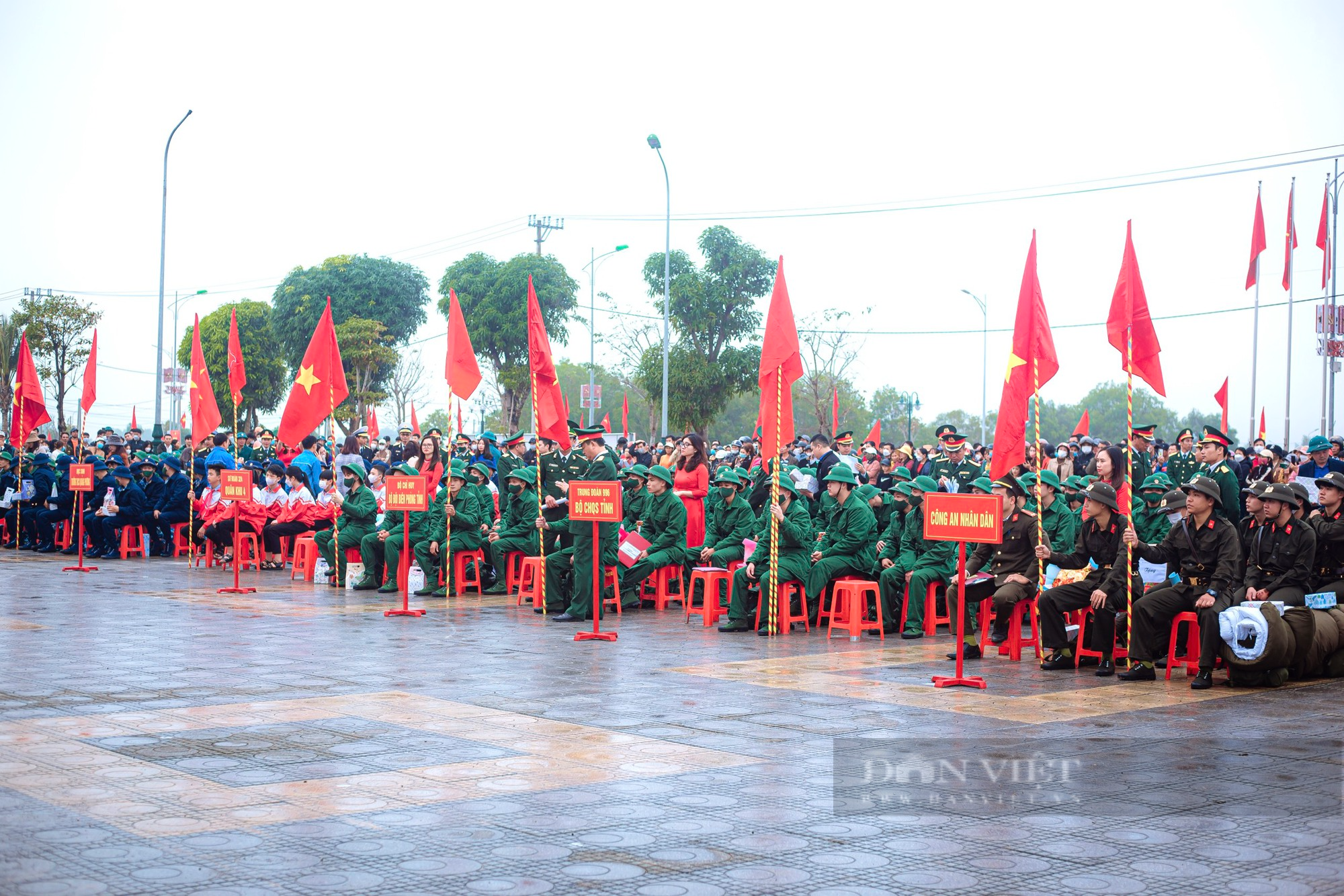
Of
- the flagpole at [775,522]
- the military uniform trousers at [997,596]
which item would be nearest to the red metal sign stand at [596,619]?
the flagpole at [775,522]

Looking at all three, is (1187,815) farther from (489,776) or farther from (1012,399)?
(1012,399)

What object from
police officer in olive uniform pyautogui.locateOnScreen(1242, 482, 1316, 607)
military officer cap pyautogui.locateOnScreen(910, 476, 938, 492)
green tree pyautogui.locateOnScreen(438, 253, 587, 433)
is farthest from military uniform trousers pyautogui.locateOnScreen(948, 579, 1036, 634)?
green tree pyautogui.locateOnScreen(438, 253, 587, 433)

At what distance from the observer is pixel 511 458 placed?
20750 mm

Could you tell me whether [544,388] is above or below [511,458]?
above

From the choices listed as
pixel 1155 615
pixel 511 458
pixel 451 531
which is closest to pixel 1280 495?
pixel 1155 615

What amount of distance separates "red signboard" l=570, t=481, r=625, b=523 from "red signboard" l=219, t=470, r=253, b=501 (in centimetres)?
668

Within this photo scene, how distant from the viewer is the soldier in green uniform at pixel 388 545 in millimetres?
18562

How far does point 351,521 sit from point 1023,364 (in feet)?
33.8

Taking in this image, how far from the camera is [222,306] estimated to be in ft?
206

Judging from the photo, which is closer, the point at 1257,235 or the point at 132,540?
the point at 132,540

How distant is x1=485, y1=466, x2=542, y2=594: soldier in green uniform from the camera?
58.5 feet

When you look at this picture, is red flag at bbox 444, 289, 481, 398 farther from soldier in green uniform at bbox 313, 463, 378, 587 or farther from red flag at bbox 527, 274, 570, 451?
soldier in green uniform at bbox 313, 463, 378, 587

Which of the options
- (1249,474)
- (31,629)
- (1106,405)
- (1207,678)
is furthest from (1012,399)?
(1106,405)

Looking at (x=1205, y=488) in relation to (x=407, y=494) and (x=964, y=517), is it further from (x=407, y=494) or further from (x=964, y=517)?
(x=407, y=494)
